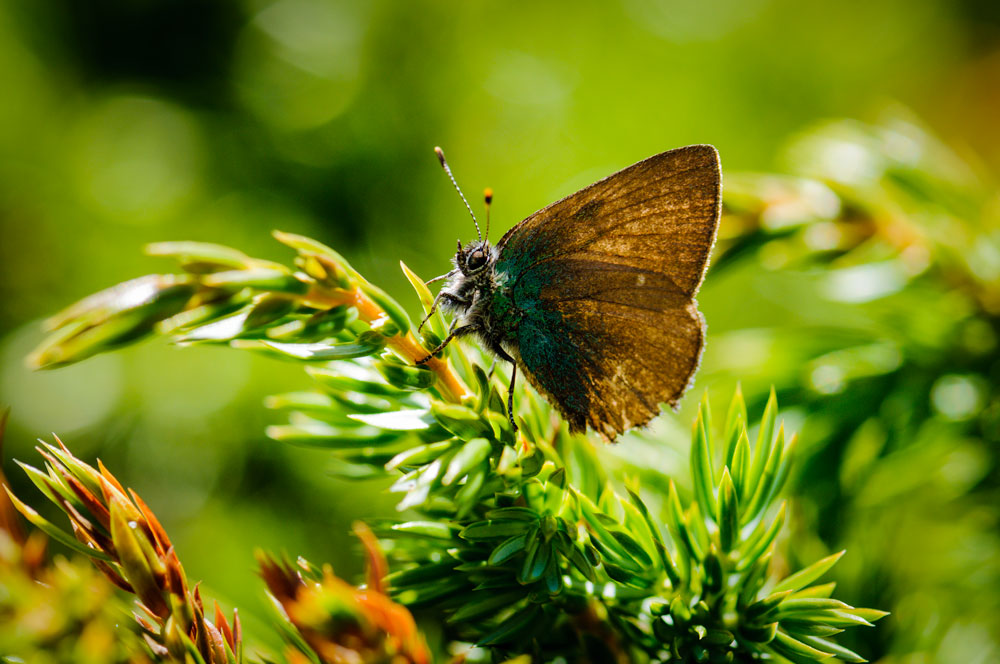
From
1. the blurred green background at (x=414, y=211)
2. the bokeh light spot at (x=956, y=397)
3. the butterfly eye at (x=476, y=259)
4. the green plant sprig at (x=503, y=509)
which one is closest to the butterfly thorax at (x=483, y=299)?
the butterfly eye at (x=476, y=259)

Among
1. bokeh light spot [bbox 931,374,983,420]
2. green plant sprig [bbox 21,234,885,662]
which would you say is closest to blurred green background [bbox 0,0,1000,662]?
bokeh light spot [bbox 931,374,983,420]

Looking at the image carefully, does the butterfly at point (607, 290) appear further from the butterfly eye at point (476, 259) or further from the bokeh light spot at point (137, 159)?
the bokeh light spot at point (137, 159)

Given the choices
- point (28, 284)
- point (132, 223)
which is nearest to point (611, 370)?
point (132, 223)

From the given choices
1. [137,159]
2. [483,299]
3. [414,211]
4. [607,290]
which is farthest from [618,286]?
[137,159]

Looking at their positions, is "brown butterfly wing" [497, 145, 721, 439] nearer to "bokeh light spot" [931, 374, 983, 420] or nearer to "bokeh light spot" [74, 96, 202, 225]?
"bokeh light spot" [931, 374, 983, 420]

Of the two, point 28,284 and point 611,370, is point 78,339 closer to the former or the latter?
point 611,370

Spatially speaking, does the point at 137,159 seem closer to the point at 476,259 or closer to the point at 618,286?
the point at 476,259
